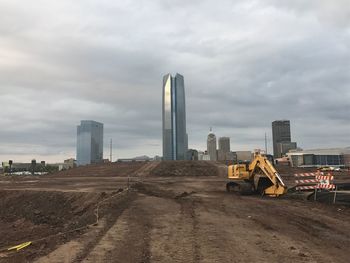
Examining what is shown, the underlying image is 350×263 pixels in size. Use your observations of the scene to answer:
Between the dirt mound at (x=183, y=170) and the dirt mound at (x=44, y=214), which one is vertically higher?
the dirt mound at (x=183, y=170)

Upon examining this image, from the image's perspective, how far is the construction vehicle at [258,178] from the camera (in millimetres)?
27875

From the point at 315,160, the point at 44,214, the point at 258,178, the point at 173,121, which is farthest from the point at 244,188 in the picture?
the point at 173,121

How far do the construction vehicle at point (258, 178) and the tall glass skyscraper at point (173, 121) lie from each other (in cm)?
15560

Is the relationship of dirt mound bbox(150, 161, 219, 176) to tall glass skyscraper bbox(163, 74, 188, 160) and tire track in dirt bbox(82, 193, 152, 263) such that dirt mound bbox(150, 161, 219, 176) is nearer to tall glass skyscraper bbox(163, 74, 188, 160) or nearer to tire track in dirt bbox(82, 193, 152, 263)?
tire track in dirt bbox(82, 193, 152, 263)

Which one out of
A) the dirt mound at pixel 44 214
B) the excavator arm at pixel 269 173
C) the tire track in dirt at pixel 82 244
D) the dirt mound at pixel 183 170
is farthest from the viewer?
the dirt mound at pixel 183 170

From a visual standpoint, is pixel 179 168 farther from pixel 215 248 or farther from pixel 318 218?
pixel 215 248

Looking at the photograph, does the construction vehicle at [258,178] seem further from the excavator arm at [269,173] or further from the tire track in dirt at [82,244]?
the tire track in dirt at [82,244]

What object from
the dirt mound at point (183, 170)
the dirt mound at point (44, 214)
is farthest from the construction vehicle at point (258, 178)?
the dirt mound at point (183, 170)

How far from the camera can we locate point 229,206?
74.0ft

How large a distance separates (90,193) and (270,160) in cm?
1358

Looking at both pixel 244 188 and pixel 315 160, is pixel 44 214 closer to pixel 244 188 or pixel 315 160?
pixel 244 188

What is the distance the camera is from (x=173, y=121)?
623ft

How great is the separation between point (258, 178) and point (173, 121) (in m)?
161

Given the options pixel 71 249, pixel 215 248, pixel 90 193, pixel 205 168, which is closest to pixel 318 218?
pixel 215 248
